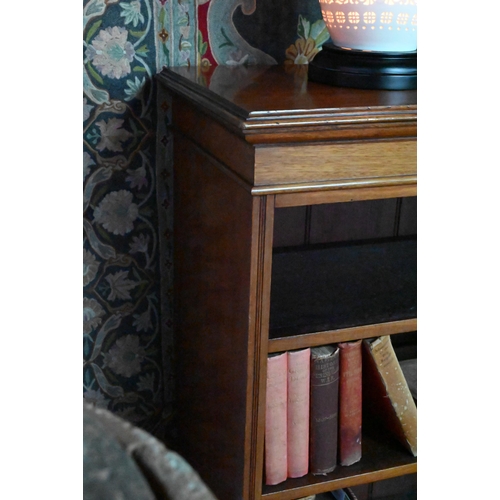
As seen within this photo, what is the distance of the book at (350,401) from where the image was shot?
3.06 ft

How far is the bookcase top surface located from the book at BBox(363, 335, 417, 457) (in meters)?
0.36

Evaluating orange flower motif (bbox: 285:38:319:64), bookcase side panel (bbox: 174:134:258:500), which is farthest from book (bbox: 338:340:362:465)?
orange flower motif (bbox: 285:38:319:64)

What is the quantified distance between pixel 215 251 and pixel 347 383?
287 millimetres

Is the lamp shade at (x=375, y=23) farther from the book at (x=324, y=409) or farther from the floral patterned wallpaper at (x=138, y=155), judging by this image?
the book at (x=324, y=409)

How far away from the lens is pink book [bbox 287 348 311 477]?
2.95 ft

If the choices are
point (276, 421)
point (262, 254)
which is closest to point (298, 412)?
point (276, 421)

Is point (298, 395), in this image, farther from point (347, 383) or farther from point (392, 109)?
point (392, 109)

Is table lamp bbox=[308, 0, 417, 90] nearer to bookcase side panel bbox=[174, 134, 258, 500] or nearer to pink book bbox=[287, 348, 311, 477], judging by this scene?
bookcase side panel bbox=[174, 134, 258, 500]

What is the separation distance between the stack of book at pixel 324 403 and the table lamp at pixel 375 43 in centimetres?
39

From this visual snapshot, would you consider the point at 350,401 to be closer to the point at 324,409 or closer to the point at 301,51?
the point at 324,409

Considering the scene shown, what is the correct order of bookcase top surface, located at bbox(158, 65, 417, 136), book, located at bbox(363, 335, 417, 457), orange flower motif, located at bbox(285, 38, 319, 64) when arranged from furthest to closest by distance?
orange flower motif, located at bbox(285, 38, 319, 64) < book, located at bbox(363, 335, 417, 457) < bookcase top surface, located at bbox(158, 65, 417, 136)

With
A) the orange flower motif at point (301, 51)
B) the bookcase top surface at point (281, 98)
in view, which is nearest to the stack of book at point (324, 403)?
the bookcase top surface at point (281, 98)

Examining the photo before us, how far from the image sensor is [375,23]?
852 mm
